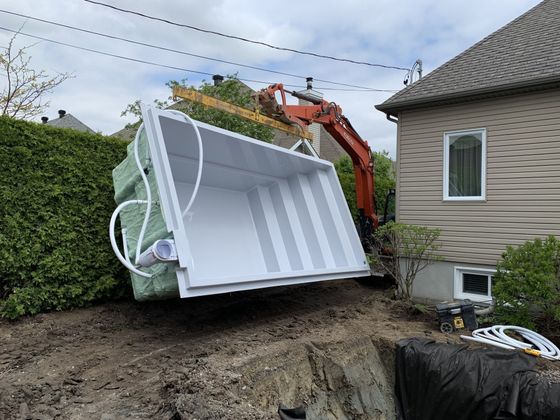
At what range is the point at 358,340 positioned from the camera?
4.96 meters

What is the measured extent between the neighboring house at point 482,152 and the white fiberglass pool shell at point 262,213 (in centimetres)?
147

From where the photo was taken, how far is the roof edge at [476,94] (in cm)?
Answer: 580

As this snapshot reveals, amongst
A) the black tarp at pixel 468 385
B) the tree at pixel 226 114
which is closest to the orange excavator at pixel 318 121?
the black tarp at pixel 468 385

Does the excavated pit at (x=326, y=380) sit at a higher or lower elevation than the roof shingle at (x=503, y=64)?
lower

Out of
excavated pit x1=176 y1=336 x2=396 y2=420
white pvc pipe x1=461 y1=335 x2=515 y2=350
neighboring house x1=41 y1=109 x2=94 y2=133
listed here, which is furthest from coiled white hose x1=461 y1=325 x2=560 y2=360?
neighboring house x1=41 y1=109 x2=94 y2=133

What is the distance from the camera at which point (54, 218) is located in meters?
5.03

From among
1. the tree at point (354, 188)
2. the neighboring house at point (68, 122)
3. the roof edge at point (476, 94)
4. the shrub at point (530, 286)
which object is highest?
the neighboring house at point (68, 122)

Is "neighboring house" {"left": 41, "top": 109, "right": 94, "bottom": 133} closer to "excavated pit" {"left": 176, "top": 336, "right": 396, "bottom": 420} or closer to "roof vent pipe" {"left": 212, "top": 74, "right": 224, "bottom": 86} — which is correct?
"roof vent pipe" {"left": 212, "top": 74, "right": 224, "bottom": 86}

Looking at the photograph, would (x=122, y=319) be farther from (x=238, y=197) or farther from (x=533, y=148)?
(x=533, y=148)

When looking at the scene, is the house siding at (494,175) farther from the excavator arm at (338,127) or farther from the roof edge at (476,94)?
the excavator arm at (338,127)

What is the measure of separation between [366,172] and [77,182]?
196 inches

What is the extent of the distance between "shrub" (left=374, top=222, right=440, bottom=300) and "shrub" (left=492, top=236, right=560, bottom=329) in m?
1.31

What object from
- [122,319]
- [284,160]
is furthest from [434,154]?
[122,319]

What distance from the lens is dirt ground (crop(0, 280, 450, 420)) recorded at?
313 centimetres
